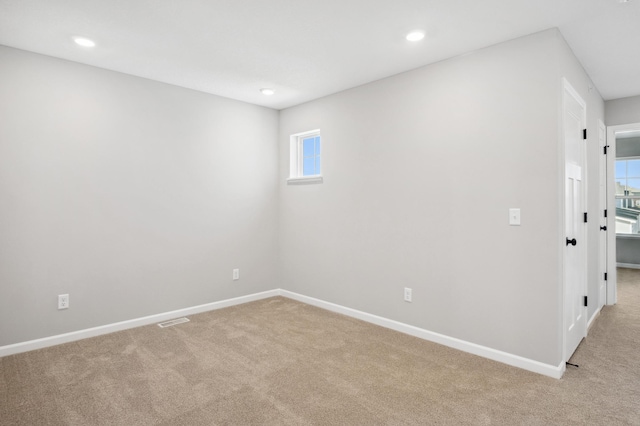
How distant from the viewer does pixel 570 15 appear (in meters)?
2.35

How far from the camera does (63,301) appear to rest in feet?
10.3

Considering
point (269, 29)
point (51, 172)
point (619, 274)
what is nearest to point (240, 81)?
point (269, 29)

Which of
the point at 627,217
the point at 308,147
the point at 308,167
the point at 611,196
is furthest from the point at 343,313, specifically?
the point at 627,217

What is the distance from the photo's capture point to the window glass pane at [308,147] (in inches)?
184

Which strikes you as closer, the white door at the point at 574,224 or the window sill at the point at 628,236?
the white door at the point at 574,224

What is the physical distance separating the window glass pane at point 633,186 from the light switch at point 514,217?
6.63 metres

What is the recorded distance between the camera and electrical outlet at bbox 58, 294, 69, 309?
123 inches

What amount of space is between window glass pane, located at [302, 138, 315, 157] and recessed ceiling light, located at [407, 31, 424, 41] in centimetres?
218

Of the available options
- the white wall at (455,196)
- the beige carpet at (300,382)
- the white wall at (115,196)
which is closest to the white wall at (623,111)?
the white wall at (455,196)

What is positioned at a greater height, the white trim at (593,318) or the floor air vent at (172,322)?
the white trim at (593,318)

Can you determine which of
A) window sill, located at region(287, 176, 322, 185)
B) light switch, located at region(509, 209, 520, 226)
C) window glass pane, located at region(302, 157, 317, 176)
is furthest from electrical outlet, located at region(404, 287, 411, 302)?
window glass pane, located at region(302, 157, 317, 176)

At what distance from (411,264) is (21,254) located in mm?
3466

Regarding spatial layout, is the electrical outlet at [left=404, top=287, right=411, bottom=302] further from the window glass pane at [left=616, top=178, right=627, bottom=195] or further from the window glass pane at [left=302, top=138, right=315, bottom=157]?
the window glass pane at [left=616, top=178, right=627, bottom=195]

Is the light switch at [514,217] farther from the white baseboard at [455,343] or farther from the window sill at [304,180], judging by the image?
the window sill at [304,180]
